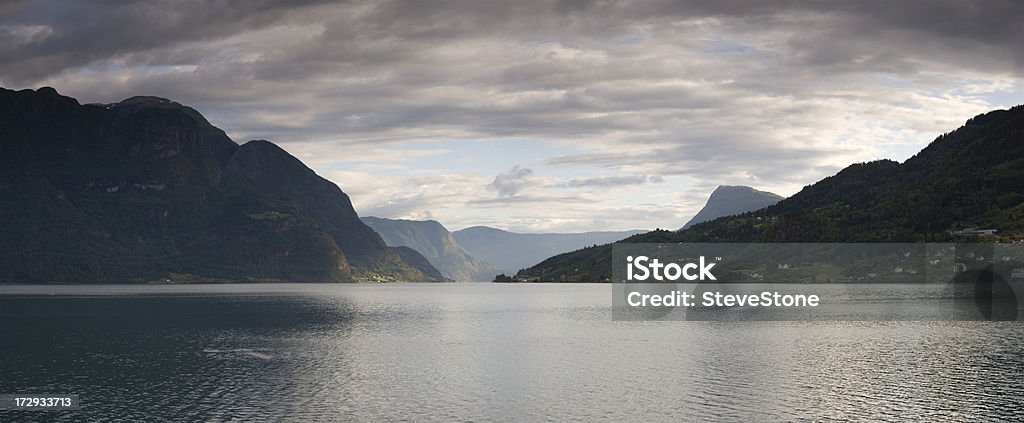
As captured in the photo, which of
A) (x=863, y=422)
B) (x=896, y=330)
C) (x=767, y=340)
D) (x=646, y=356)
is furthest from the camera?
(x=896, y=330)

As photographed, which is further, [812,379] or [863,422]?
[812,379]

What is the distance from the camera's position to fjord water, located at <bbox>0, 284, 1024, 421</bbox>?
9494cm

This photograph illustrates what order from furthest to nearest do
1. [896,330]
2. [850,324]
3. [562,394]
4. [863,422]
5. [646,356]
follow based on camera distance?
[850,324] < [896,330] < [646,356] < [562,394] < [863,422]

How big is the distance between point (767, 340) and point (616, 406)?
79.0 m

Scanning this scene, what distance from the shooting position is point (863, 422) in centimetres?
8800

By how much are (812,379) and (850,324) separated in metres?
91.7

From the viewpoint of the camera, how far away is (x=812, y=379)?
381 ft

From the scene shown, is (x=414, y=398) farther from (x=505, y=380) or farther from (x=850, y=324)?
(x=850, y=324)

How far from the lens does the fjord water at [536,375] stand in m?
94.9

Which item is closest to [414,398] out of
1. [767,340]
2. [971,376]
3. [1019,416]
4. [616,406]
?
[616,406]

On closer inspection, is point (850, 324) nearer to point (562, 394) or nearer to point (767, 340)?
point (767, 340)

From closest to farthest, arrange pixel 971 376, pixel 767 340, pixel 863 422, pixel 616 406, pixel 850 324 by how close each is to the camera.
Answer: pixel 863 422
pixel 616 406
pixel 971 376
pixel 767 340
pixel 850 324

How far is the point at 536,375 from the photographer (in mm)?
122312

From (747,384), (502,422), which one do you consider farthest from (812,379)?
(502,422)
